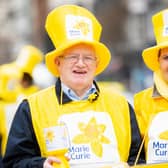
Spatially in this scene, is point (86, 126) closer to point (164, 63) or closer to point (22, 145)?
point (22, 145)

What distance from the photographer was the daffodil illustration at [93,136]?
6.41 meters

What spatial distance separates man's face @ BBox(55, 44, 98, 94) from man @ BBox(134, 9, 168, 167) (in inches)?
19.0

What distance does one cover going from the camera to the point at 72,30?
21.5ft

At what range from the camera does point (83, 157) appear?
6.38 meters

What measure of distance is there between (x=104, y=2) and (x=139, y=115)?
43.3 meters

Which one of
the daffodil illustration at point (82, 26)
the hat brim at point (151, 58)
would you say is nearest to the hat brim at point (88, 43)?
the daffodil illustration at point (82, 26)

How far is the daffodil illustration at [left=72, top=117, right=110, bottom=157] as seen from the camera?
6.41 m

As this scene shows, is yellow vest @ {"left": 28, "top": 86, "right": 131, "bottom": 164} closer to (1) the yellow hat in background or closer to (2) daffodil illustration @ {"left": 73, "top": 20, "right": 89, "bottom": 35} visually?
(2) daffodil illustration @ {"left": 73, "top": 20, "right": 89, "bottom": 35}

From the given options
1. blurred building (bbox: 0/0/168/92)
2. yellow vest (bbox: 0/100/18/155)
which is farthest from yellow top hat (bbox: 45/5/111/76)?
blurred building (bbox: 0/0/168/92)

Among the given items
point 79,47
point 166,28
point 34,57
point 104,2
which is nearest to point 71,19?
point 79,47

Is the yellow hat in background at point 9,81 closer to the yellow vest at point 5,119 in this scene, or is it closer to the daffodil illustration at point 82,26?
Answer: the yellow vest at point 5,119

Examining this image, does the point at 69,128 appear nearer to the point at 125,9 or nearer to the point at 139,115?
the point at 139,115

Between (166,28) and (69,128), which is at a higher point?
(166,28)

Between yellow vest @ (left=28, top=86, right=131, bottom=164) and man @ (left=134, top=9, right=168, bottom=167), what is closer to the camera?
yellow vest @ (left=28, top=86, right=131, bottom=164)
